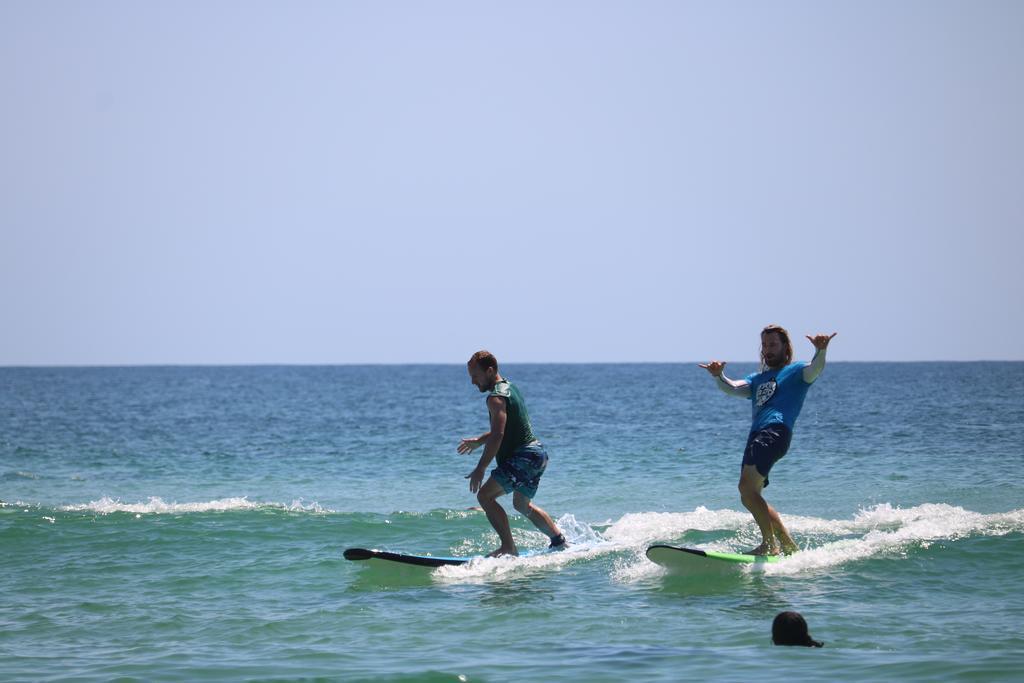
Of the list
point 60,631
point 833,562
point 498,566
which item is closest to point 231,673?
point 60,631

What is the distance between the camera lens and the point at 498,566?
11352 millimetres

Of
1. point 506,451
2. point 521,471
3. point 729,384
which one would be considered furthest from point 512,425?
point 729,384

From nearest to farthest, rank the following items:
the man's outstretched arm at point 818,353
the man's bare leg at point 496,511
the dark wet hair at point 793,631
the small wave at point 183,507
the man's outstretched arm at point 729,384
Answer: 1. the dark wet hair at point 793,631
2. the man's outstretched arm at point 818,353
3. the man's outstretched arm at point 729,384
4. the man's bare leg at point 496,511
5. the small wave at point 183,507

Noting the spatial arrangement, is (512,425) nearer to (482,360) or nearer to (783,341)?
(482,360)

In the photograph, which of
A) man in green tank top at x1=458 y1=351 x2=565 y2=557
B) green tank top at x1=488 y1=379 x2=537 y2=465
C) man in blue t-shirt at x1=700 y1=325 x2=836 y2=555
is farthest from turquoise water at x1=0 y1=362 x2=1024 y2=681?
green tank top at x1=488 y1=379 x2=537 y2=465

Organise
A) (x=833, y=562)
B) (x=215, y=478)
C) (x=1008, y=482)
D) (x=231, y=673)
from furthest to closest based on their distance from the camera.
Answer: (x=215, y=478)
(x=1008, y=482)
(x=833, y=562)
(x=231, y=673)

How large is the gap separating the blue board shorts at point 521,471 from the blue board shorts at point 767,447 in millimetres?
2077

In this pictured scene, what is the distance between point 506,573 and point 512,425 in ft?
4.67

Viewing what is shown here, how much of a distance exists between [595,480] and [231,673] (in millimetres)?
12353

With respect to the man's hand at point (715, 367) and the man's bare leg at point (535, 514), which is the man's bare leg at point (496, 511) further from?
the man's hand at point (715, 367)

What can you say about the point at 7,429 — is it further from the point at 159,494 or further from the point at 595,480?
the point at 595,480

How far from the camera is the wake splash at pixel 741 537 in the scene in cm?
1113

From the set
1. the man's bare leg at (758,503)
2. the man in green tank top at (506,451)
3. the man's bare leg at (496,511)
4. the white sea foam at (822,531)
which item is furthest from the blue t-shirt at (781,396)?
the man's bare leg at (496,511)

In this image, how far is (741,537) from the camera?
13188mm
